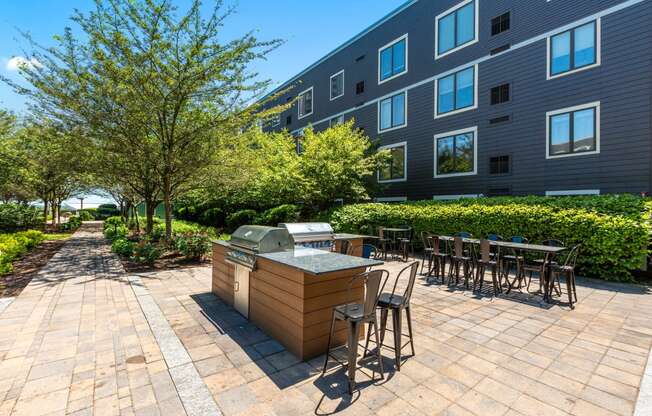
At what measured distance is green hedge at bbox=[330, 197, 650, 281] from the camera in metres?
6.59

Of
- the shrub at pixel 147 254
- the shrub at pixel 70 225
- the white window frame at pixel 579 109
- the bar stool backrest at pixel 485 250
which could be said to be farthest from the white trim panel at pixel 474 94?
the shrub at pixel 70 225

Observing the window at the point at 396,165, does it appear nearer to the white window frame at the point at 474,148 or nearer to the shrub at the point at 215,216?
the white window frame at the point at 474,148

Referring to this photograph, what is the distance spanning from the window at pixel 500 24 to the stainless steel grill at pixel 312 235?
11.3m

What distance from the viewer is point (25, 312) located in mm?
4641

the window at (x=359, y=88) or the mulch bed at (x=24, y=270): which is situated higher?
the window at (x=359, y=88)

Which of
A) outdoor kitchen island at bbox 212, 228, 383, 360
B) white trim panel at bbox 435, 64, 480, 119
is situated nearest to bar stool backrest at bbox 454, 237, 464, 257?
outdoor kitchen island at bbox 212, 228, 383, 360

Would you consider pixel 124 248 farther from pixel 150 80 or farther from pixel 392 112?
pixel 392 112

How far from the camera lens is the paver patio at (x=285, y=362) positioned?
101 inches

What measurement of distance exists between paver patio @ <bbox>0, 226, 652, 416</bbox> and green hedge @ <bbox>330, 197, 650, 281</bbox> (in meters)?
1.57

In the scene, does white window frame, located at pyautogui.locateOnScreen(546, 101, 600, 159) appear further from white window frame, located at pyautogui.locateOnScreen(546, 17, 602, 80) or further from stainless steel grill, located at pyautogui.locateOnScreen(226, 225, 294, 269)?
stainless steel grill, located at pyautogui.locateOnScreen(226, 225, 294, 269)

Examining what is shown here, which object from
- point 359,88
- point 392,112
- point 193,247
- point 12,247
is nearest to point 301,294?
point 193,247

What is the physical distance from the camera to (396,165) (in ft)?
51.9

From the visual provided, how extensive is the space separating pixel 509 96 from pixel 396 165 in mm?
5709

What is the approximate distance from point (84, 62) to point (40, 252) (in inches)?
263
